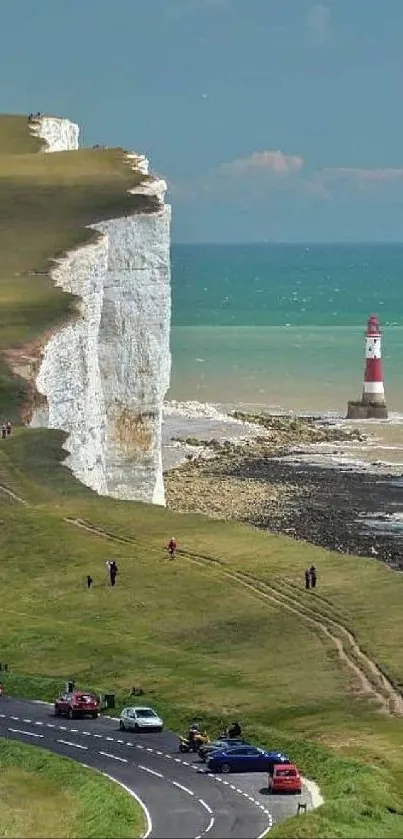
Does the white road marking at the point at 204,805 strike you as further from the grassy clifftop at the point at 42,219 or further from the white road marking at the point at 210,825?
the grassy clifftop at the point at 42,219

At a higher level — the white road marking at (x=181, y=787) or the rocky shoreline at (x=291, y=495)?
the rocky shoreline at (x=291, y=495)

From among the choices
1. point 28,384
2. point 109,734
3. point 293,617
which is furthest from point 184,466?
point 109,734

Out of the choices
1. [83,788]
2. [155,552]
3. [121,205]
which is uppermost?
[121,205]

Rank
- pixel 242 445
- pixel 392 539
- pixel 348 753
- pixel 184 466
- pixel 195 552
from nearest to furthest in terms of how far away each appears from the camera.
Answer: pixel 348 753
pixel 195 552
pixel 392 539
pixel 184 466
pixel 242 445

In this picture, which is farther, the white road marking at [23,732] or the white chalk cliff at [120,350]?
the white chalk cliff at [120,350]

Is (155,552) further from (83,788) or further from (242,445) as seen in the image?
(242,445)

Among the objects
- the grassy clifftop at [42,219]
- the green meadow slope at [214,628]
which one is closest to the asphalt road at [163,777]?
the green meadow slope at [214,628]

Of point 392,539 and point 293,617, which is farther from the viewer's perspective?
point 392,539

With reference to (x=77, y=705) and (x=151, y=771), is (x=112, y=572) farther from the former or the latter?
(x=151, y=771)
